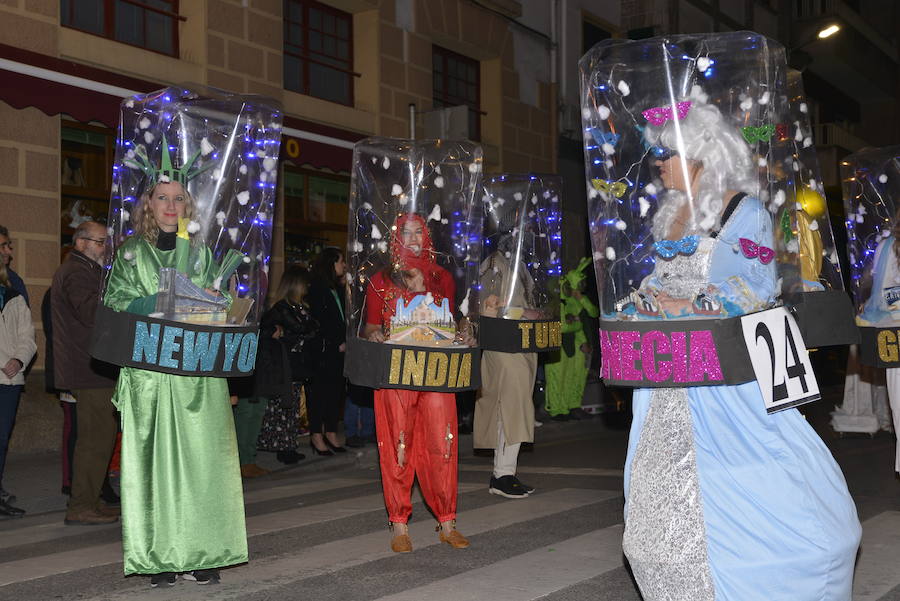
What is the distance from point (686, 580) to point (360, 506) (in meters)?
4.03

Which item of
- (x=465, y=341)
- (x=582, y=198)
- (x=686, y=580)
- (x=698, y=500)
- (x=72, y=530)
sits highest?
(x=582, y=198)

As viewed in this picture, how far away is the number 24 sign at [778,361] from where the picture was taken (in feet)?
12.1

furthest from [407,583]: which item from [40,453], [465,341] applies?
[40,453]

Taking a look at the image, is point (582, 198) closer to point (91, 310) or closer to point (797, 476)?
point (91, 310)

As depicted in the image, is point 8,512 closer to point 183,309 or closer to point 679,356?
point 183,309

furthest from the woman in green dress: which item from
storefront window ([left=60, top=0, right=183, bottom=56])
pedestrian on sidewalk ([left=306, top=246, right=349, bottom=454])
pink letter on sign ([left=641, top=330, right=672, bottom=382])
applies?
storefront window ([left=60, top=0, right=183, bottom=56])

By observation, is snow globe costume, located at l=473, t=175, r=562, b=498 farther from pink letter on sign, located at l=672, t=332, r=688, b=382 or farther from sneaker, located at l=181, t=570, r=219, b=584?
pink letter on sign, located at l=672, t=332, r=688, b=382

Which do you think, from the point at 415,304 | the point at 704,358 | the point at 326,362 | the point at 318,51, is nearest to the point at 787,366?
the point at 704,358

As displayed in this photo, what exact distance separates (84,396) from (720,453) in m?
4.84

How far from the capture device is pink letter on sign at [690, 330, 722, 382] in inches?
147

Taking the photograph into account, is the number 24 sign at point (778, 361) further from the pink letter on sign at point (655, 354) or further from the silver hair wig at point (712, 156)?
the silver hair wig at point (712, 156)

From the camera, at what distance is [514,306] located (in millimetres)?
8156

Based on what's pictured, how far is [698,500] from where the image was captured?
3.67 m

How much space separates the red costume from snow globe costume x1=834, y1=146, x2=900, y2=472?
3.35 meters
